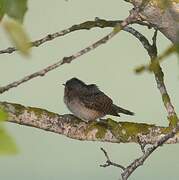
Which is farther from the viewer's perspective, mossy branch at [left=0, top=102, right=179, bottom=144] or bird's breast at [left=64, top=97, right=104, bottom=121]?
bird's breast at [left=64, top=97, right=104, bottom=121]

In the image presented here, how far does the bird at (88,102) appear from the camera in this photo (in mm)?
1459

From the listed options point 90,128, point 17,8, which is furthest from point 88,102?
point 17,8

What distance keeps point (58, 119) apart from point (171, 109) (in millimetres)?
260

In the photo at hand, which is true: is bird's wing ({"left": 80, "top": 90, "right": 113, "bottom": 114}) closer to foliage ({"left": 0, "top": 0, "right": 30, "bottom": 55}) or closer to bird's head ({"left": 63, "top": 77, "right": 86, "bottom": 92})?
bird's head ({"left": 63, "top": 77, "right": 86, "bottom": 92})

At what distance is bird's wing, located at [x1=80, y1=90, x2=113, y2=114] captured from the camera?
1460 mm

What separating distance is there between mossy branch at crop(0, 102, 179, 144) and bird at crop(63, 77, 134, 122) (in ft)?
0.70

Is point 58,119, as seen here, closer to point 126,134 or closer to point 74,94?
point 126,134

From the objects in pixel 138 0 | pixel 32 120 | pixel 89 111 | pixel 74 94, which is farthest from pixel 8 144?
pixel 74 94

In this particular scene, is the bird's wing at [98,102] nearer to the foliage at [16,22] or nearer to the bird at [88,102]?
the bird at [88,102]

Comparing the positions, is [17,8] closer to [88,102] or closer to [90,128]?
[90,128]

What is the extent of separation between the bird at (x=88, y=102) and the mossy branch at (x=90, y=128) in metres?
0.21

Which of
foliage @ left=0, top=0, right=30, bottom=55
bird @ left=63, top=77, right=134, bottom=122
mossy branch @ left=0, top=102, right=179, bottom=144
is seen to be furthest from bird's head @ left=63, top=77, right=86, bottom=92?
foliage @ left=0, top=0, right=30, bottom=55

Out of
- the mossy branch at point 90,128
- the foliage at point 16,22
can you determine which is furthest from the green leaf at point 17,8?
the mossy branch at point 90,128

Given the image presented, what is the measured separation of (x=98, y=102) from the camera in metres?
1.49
